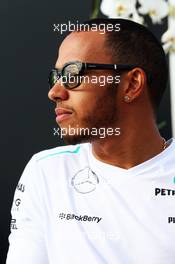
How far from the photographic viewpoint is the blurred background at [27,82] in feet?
11.7

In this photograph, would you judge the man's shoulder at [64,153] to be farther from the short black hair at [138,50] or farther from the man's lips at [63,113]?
the short black hair at [138,50]

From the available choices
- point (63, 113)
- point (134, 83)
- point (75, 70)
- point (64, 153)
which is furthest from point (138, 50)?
point (64, 153)

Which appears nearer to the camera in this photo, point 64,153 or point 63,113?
point 63,113

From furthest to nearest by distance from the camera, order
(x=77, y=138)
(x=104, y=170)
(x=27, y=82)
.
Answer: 1. (x=27, y=82)
2. (x=104, y=170)
3. (x=77, y=138)

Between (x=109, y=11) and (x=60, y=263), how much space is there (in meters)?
1.11

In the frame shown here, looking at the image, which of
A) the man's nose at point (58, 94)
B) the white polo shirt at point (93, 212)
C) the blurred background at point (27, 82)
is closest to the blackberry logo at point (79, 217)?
the white polo shirt at point (93, 212)

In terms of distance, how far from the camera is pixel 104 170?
206 centimetres

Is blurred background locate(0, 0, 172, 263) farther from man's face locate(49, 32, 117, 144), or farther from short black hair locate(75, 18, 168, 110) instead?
man's face locate(49, 32, 117, 144)

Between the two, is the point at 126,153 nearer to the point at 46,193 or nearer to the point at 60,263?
the point at 46,193

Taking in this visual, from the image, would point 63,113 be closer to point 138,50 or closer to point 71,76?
point 71,76

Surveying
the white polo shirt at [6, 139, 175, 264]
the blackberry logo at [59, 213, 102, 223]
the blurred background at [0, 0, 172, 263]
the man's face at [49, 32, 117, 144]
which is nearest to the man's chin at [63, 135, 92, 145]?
the man's face at [49, 32, 117, 144]

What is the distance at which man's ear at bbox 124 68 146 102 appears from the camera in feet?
6.70

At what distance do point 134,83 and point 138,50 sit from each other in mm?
113

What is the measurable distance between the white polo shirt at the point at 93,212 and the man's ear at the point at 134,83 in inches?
8.8
